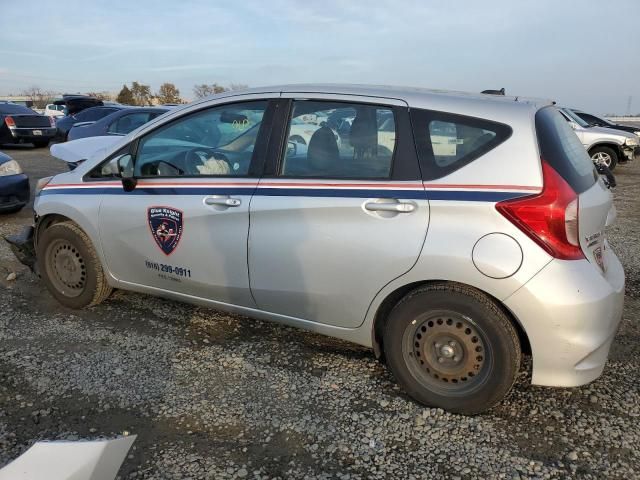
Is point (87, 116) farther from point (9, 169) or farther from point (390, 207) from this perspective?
point (390, 207)

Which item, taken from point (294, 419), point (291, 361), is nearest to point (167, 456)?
point (294, 419)

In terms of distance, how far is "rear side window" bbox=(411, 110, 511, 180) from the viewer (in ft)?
8.41

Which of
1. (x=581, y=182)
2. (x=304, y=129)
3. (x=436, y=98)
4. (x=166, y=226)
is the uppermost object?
(x=436, y=98)

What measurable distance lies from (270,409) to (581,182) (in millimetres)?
1997

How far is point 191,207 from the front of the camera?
3.24 meters

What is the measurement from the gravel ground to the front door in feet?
1.46

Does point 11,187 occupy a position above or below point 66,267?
above

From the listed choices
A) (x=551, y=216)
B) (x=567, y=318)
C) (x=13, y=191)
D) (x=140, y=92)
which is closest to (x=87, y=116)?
(x=13, y=191)

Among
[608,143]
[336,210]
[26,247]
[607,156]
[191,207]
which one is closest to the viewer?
[336,210]

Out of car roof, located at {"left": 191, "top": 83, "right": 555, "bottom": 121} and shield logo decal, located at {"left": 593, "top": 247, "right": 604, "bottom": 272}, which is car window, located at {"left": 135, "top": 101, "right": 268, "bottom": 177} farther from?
shield logo decal, located at {"left": 593, "top": 247, "right": 604, "bottom": 272}

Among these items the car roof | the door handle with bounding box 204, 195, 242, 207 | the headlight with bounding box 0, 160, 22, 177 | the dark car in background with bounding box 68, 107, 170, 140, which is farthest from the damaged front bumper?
the dark car in background with bounding box 68, 107, 170, 140

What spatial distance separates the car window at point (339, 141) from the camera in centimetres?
281

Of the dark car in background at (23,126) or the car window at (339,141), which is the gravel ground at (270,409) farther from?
the dark car in background at (23,126)

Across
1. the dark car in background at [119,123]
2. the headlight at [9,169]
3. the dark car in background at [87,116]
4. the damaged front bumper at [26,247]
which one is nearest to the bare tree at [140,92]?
the dark car in background at [87,116]
